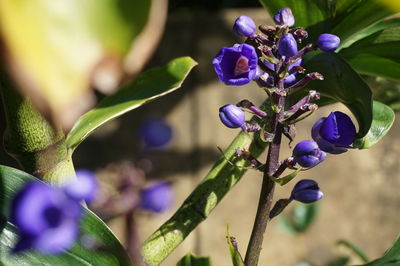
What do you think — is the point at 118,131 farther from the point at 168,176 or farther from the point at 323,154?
the point at 323,154

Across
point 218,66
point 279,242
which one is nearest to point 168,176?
point 279,242

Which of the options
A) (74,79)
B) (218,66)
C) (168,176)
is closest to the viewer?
(74,79)

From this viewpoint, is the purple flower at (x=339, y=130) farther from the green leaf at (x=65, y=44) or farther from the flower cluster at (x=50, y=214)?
the green leaf at (x=65, y=44)

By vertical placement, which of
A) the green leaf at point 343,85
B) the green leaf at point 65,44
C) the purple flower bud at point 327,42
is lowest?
the green leaf at point 343,85

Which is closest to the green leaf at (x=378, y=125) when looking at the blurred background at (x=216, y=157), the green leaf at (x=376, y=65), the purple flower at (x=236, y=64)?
the green leaf at (x=376, y=65)

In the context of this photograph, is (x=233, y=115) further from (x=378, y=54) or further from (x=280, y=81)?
(x=378, y=54)
